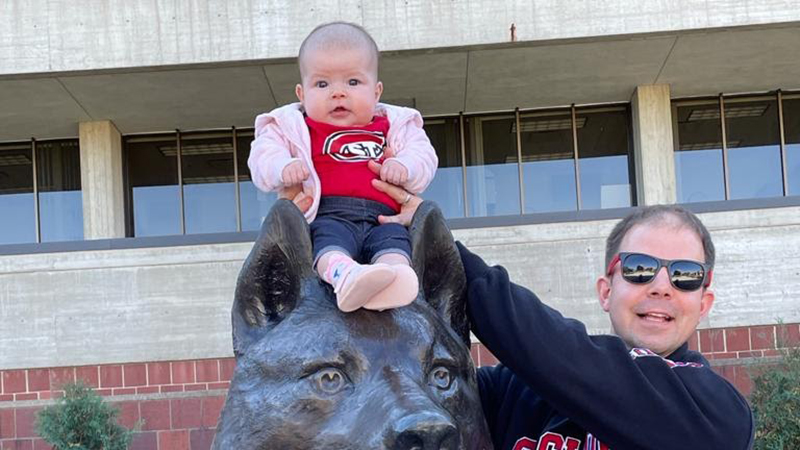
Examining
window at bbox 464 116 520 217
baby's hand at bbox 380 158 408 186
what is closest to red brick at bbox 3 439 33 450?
window at bbox 464 116 520 217

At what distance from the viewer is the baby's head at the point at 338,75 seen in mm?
2463

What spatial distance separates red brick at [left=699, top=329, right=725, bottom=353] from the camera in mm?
10469

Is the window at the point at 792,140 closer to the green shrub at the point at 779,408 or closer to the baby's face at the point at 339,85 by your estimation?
the green shrub at the point at 779,408

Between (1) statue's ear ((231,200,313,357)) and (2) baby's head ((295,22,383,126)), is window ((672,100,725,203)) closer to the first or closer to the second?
(2) baby's head ((295,22,383,126))

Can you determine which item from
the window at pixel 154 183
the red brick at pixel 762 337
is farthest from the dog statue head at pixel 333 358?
the window at pixel 154 183

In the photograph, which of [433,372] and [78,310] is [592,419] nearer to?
[433,372]

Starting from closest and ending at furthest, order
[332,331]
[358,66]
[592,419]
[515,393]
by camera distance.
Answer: [332,331] → [592,419] → [358,66] → [515,393]

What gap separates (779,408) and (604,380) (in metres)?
6.82

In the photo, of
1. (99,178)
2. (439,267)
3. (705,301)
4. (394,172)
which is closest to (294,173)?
(394,172)

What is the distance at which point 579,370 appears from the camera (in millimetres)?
2250

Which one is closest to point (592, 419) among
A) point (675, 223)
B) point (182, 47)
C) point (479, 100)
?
point (675, 223)

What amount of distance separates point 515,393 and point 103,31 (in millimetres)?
9881

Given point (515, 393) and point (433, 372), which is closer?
point (433, 372)

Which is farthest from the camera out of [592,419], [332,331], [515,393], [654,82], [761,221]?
[654,82]
